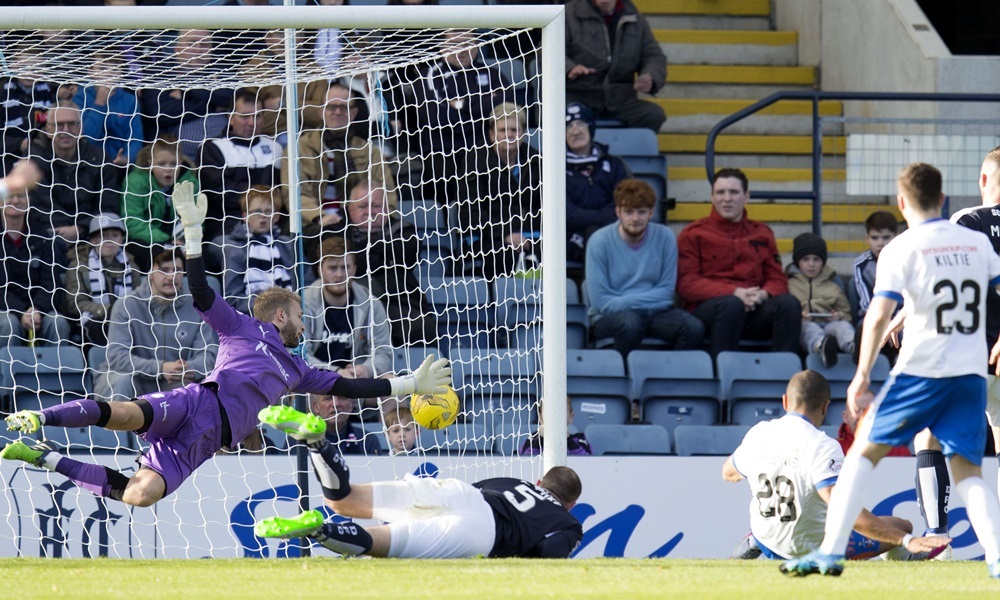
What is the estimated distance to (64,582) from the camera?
16.8 feet

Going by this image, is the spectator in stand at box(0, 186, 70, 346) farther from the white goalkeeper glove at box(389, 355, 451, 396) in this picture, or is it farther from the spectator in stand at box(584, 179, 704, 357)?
the spectator in stand at box(584, 179, 704, 357)

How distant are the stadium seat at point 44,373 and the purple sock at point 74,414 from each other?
7.70ft

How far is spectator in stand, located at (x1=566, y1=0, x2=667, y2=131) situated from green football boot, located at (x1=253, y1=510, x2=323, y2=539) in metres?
6.23

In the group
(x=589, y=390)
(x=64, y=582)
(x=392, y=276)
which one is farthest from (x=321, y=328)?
(x=64, y=582)

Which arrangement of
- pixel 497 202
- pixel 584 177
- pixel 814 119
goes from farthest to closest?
pixel 814 119 → pixel 584 177 → pixel 497 202

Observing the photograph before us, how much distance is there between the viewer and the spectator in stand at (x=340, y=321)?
8.76 m

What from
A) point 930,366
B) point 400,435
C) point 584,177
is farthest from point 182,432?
point 584,177

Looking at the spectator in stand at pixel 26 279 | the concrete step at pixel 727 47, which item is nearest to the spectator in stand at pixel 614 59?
the concrete step at pixel 727 47

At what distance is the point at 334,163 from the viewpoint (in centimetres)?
942

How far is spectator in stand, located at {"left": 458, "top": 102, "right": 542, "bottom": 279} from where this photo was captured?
30.2ft

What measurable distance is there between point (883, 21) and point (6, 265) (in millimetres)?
7803

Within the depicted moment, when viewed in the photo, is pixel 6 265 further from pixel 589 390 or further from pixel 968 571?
pixel 968 571

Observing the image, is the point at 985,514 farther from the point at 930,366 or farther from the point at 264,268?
the point at 264,268

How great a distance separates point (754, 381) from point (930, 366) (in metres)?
4.57
